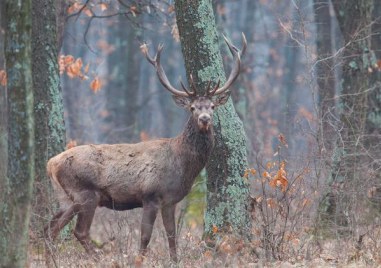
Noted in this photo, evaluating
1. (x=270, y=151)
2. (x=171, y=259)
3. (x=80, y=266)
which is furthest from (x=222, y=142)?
(x=270, y=151)

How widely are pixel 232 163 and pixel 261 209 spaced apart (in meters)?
0.93

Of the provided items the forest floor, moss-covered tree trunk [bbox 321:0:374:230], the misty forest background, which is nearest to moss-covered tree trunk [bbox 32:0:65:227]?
the misty forest background

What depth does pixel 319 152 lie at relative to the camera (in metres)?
11.5

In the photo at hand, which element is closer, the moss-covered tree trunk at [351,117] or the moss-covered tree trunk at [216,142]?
the moss-covered tree trunk at [216,142]

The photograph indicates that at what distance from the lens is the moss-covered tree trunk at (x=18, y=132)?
808 centimetres

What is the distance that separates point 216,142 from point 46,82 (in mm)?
2760

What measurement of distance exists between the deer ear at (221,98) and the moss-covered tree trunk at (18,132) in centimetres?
345

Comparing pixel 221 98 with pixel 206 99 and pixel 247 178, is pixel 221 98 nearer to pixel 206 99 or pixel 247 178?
pixel 206 99

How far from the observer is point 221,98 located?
11.2 metres

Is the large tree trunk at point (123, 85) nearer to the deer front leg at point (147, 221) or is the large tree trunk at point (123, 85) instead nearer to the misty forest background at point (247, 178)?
the misty forest background at point (247, 178)

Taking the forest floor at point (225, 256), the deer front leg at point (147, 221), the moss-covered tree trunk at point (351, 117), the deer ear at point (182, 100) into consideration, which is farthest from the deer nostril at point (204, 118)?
the moss-covered tree trunk at point (351, 117)

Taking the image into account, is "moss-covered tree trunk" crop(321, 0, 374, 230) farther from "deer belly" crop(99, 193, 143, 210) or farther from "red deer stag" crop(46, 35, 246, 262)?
"deer belly" crop(99, 193, 143, 210)

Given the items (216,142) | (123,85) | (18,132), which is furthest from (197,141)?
(123,85)

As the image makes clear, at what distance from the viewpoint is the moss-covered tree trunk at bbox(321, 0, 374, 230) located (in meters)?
11.5
